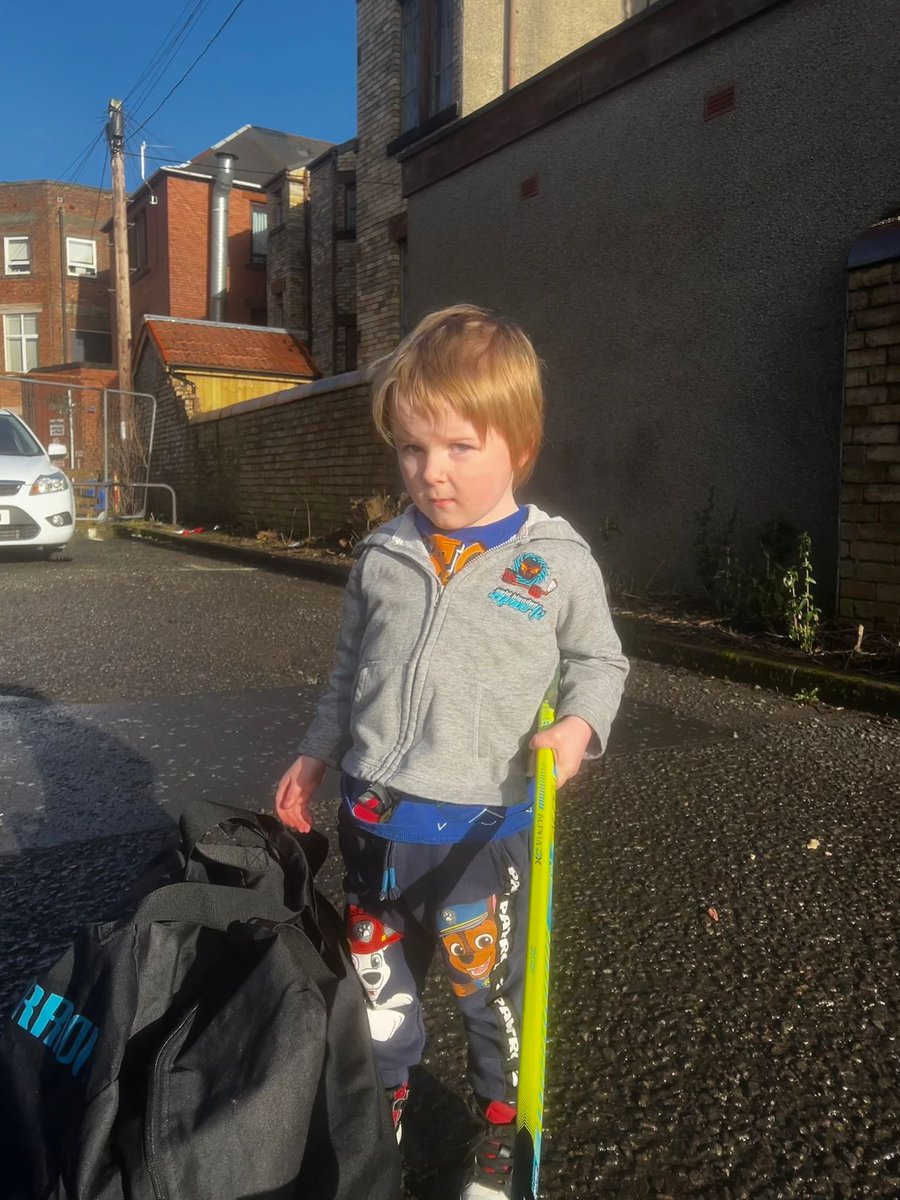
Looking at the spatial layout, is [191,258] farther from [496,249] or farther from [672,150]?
[672,150]

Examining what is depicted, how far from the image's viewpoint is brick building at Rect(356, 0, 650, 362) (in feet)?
41.2

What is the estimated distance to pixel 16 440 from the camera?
36.2ft

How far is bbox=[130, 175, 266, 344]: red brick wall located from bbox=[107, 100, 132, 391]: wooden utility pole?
31.8 ft

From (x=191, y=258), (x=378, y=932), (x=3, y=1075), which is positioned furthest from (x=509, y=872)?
(x=191, y=258)

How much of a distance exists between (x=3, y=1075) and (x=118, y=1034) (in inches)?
9.8

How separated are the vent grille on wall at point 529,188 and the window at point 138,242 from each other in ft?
88.7

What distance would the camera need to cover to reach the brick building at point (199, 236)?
30.3m

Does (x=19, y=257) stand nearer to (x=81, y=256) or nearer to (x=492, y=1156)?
(x=81, y=256)

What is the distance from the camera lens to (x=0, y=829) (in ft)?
9.91

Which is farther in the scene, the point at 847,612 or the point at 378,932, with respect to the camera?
the point at 847,612

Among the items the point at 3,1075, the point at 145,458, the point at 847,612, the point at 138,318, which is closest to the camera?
the point at 3,1075

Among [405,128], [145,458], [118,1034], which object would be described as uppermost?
[405,128]

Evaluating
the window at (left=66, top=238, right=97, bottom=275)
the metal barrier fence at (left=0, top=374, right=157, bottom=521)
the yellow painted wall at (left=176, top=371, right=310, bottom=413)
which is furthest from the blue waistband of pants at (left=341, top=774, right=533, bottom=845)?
the window at (left=66, top=238, right=97, bottom=275)

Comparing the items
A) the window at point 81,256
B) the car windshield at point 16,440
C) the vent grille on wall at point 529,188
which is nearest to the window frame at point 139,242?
the window at point 81,256
